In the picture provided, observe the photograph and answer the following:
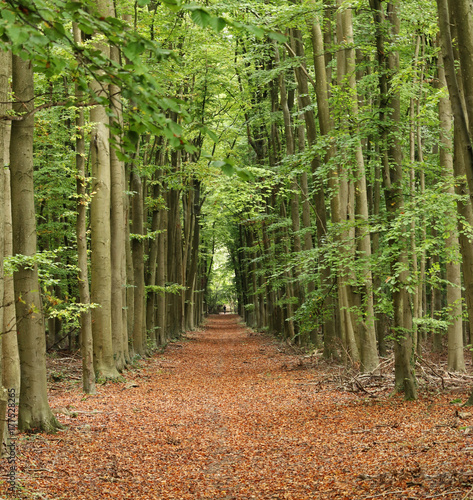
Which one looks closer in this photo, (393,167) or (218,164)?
(218,164)

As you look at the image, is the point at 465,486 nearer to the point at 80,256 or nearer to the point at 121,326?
the point at 80,256

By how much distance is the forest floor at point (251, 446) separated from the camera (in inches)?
219

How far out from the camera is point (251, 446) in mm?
7895

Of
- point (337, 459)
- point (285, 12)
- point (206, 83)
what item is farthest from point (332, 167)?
point (206, 83)

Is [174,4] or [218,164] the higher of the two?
[174,4]

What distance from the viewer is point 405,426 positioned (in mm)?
7699

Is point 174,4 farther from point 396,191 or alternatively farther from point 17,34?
point 396,191

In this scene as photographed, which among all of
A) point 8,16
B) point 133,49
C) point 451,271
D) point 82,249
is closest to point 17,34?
point 8,16

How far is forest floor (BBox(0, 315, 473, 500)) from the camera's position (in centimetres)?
555

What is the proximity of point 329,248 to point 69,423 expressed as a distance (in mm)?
6093

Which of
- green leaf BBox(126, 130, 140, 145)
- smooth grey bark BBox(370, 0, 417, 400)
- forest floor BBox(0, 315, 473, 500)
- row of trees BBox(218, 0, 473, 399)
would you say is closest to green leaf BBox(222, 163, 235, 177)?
green leaf BBox(126, 130, 140, 145)

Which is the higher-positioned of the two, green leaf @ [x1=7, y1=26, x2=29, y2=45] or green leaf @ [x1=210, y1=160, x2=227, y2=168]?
green leaf @ [x1=7, y1=26, x2=29, y2=45]

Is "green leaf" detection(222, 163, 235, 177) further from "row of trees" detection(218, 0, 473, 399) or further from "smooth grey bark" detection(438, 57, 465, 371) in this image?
"smooth grey bark" detection(438, 57, 465, 371)

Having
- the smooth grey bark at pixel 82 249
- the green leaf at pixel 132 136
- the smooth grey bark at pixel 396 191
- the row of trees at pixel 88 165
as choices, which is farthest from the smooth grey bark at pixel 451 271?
the green leaf at pixel 132 136
